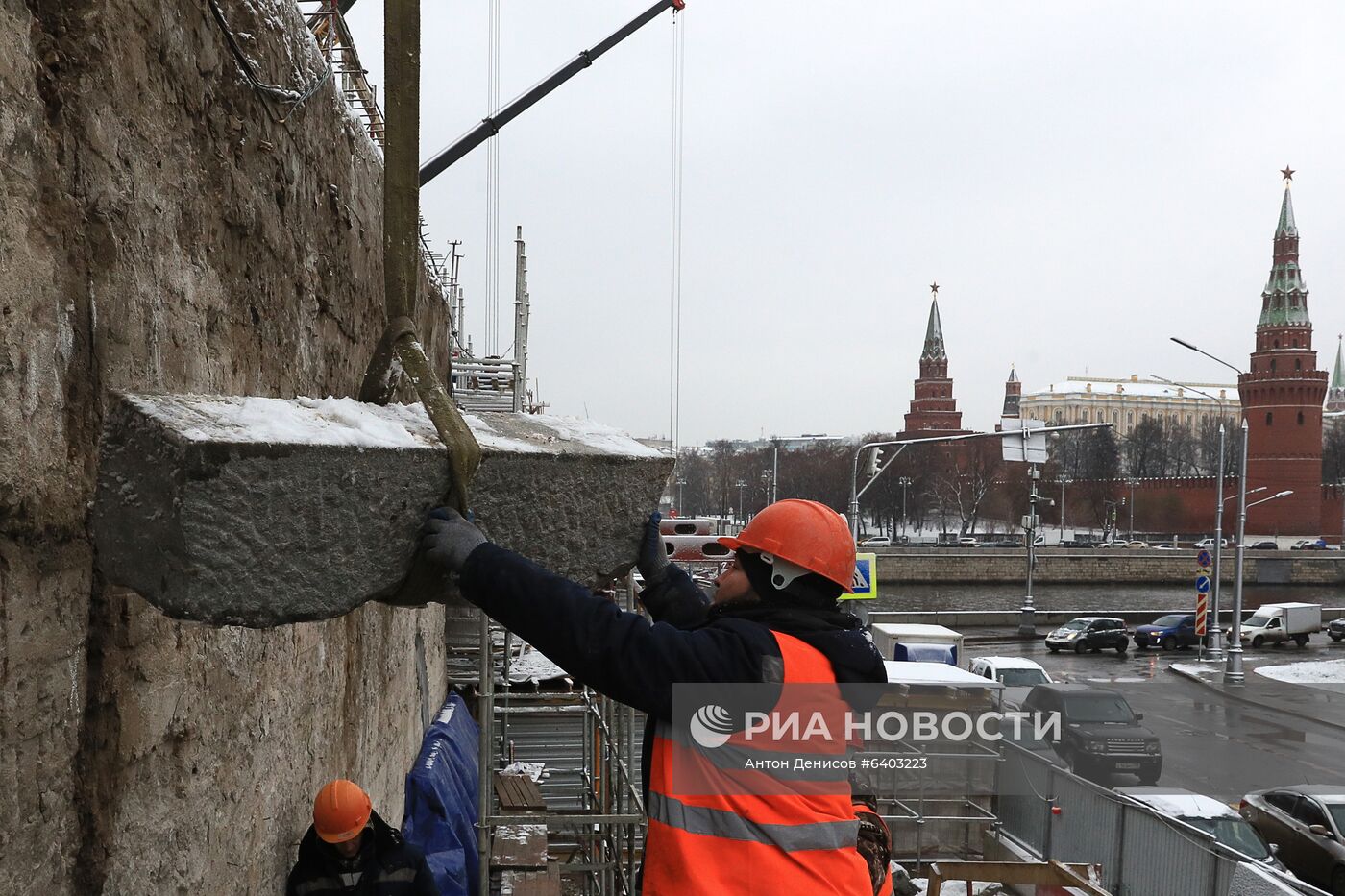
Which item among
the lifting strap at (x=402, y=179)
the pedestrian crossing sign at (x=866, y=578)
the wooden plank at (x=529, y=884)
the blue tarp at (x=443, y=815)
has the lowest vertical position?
the wooden plank at (x=529, y=884)

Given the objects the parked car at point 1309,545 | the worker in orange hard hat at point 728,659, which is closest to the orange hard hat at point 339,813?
the worker in orange hard hat at point 728,659

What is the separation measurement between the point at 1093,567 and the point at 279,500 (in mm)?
50928

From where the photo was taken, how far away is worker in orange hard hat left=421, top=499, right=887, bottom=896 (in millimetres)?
1878

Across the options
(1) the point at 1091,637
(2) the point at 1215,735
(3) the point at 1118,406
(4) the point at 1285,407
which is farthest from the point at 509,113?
(3) the point at 1118,406

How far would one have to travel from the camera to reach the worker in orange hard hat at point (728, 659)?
1.88 meters

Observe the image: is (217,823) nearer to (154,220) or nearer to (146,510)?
(146,510)

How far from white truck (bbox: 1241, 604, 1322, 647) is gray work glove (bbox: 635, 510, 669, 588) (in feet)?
107

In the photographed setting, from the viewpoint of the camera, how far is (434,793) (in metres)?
5.84

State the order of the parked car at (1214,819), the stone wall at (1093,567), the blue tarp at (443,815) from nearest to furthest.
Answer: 1. the blue tarp at (443,815)
2. the parked car at (1214,819)
3. the stone wall at (1093,567)

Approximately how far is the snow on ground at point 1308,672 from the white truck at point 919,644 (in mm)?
10593

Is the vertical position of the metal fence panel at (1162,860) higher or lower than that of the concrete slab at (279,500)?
lower

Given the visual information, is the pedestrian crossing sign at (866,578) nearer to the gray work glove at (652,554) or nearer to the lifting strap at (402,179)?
the gray work glove at (652,554)

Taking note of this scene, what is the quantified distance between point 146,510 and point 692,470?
252 ft

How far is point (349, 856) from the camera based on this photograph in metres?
3.06
